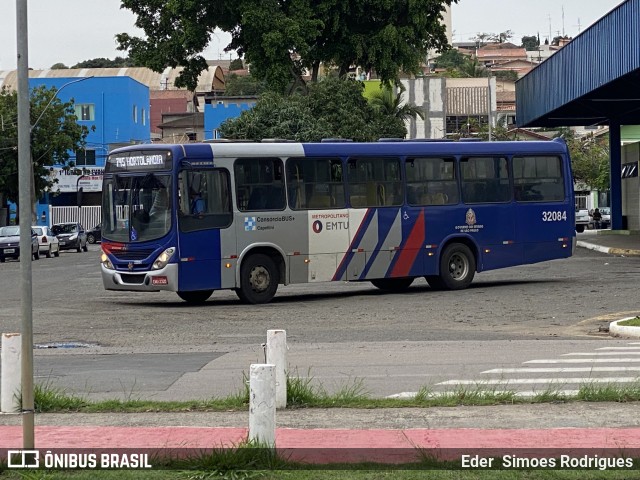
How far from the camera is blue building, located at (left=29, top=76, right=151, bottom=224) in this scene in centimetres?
8450

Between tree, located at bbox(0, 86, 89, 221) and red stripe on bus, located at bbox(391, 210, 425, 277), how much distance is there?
156 feet

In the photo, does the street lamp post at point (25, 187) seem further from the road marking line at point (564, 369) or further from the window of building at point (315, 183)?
the window of building at point (315, 183)

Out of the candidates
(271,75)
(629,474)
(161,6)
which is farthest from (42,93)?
(629,474)

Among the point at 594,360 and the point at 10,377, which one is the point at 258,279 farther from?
the point at 10,377

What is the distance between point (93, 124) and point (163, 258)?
6470cm

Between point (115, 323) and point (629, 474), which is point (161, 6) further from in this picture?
point (629, 474)

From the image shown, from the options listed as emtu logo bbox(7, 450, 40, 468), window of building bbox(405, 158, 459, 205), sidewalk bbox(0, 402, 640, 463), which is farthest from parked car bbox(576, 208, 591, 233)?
emtu logo bbox(7, 450, 40, 468)

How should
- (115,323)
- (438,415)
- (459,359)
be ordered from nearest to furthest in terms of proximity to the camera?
(438,415) < (459,359) < (115,323)

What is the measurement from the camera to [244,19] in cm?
4719

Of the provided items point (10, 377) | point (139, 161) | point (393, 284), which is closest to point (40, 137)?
point (393, 284)

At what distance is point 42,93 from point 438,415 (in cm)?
6526

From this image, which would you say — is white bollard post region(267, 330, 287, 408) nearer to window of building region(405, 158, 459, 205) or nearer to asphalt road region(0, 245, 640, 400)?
asphalt road region(0, 245, 640, 400)

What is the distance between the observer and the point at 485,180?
27094mm

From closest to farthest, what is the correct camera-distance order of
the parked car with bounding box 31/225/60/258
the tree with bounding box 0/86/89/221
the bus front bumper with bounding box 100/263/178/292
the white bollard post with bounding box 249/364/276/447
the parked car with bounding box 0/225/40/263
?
the white bollard post with bounding box 249/364/276/447
the bus front bumper with bounding box 100/263/178/292
the parked car with bounding box 0/225/40/263
the parked car with bounding box 31/225/60/258
the tree with bounding box 0/86/89/221
